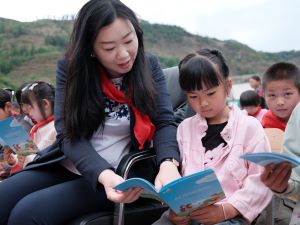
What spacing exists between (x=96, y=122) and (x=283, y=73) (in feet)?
3.02

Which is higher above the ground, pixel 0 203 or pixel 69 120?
pixel 69 120

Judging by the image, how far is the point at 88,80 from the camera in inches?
68.9

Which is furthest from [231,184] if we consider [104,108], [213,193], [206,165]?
[104,108]

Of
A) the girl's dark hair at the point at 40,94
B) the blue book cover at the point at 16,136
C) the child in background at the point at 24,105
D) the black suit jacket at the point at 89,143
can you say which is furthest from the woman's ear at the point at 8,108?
the black suit jacket at the point at 89,143

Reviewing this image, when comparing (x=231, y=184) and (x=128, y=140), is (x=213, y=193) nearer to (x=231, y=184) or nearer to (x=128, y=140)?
(x=231, y=184)

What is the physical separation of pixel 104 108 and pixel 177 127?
1.08 ft

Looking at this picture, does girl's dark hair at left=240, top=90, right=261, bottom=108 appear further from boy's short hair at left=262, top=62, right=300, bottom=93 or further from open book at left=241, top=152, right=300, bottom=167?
open book at left=241, top=152, right=300, bottom=167

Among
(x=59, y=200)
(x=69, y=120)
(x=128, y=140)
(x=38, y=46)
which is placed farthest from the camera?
(x=38, y=46)

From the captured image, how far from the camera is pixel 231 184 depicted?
59.9 inches

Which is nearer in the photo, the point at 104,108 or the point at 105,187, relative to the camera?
the point at 105,187

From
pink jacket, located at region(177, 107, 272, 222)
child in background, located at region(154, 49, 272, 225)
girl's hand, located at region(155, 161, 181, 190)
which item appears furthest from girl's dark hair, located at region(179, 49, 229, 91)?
girl's hand, located at region(155, 161, 181, 190)

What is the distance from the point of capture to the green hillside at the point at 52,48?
75.4 feet

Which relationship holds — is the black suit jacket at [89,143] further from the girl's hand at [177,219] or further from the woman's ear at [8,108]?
the woman's ear at [8,108]

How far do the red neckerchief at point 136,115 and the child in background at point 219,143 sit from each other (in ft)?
0.45
